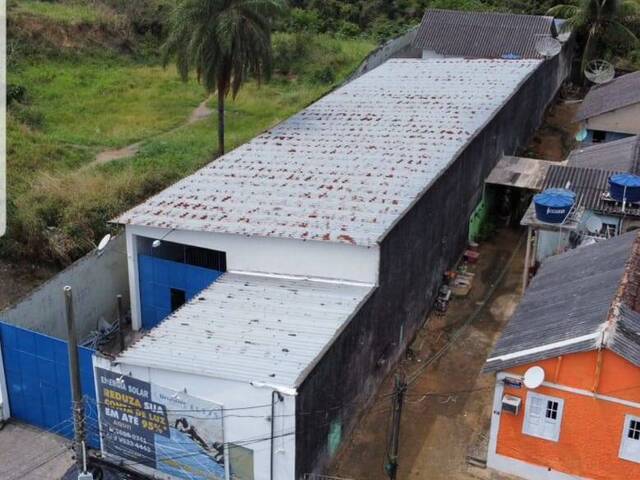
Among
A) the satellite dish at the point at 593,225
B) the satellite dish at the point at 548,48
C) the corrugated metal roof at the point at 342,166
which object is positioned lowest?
the satellite dish at the point at 593,225

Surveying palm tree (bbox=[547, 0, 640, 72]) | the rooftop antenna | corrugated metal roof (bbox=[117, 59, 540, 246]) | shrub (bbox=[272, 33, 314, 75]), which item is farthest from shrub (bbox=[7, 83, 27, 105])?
palm tree (bbox=[547, 0, 640, 72])

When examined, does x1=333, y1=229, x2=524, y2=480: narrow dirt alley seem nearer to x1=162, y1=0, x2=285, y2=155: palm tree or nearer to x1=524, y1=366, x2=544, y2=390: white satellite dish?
x1=524, y1=366, x2=544, y2=390: white satellite dish

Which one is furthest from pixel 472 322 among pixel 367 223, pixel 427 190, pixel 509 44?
pixel 509 44

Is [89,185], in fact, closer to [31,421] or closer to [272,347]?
[31,421]

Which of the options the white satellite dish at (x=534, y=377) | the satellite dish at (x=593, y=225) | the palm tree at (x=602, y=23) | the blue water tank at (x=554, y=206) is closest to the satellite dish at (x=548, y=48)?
the palm tree at (x=602, y=23)

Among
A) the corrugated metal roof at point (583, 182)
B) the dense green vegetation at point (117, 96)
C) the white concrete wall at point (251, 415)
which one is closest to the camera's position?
the white concrete wall at point (251, 415)

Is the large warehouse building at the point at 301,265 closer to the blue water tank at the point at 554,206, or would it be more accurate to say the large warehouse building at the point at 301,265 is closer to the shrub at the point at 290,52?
the blue water tank at the point at 554,206
